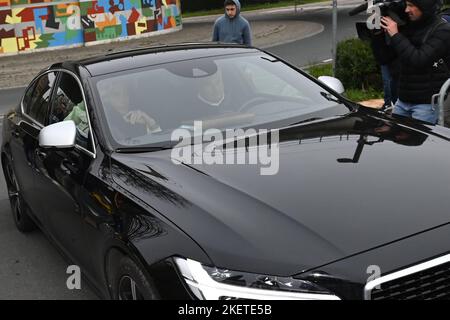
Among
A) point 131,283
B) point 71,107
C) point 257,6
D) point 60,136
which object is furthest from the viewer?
point 257,6

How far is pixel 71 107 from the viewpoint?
166 inches

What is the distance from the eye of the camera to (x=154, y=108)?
389 centimetres

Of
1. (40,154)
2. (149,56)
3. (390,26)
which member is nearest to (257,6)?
(390,26)

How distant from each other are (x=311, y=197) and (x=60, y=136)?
168 centimetres

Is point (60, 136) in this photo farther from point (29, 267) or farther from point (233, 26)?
point (233, 26)

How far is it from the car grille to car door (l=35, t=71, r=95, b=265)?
1.81 m

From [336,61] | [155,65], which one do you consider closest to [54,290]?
[155,65]

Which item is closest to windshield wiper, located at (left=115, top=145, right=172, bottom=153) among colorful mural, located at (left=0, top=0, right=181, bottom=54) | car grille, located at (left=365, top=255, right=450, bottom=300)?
car grille, located at (left=365, top=255, right=450, bottom=300)

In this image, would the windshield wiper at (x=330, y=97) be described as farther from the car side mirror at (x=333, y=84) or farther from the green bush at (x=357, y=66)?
the green bush at (x=357, y=66)

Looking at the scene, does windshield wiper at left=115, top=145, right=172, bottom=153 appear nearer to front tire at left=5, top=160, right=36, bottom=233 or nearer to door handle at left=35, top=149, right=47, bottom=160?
door handle at left=35, top=149, right=47, bottom=160

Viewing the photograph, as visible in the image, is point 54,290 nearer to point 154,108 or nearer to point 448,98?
point 154,108

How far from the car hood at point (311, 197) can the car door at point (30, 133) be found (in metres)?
1.39

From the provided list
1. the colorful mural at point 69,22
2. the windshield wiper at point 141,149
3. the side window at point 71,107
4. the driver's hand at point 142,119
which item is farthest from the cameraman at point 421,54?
the colorful mural at point 69,22
